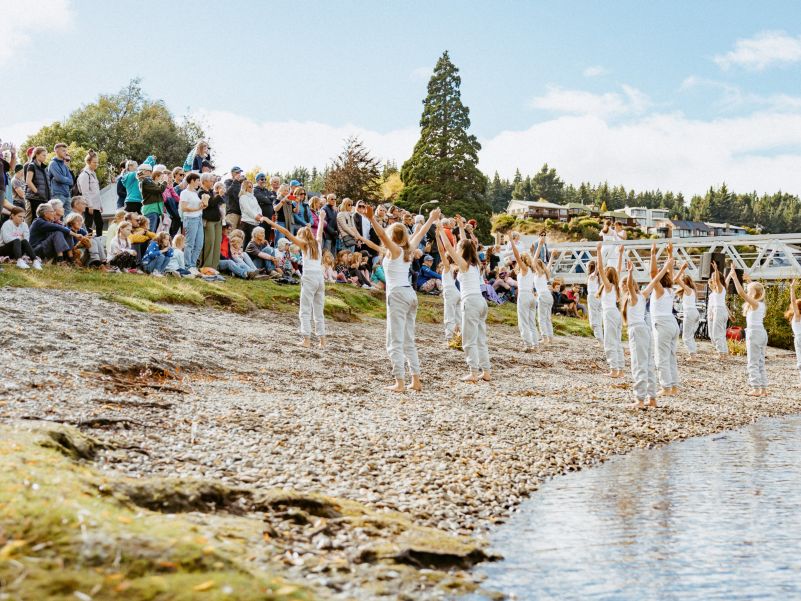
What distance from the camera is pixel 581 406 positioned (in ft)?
39.0

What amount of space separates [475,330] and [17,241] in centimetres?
897

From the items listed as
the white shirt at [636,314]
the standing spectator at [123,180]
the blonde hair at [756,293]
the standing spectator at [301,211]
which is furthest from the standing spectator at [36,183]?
the blonde hair at [756,293]

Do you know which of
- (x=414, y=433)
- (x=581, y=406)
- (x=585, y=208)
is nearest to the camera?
(x=414, y=433)

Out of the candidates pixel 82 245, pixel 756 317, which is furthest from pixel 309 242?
pixel 756 317

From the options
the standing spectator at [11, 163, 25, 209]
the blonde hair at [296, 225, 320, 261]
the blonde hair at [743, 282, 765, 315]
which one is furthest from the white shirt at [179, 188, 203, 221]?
the blonde hair at [743, 282, 765, 315]

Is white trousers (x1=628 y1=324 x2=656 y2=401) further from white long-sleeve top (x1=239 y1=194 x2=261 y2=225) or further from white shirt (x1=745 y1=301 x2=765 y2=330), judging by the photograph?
white long-sleeve top (x1=239 y1=194 x2=261 y2=225)

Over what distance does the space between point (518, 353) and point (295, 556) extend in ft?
48.0

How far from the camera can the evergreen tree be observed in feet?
169

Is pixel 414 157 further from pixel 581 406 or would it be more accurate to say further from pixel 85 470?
pixel 85 470

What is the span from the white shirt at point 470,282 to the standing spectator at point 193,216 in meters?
7.37

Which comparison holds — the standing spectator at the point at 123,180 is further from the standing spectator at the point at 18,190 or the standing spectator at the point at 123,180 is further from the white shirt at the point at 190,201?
the standing spectator at the point at 18,190

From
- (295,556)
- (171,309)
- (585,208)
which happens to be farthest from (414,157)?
(585,208)

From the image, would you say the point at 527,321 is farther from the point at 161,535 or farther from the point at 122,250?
the point at 161,535

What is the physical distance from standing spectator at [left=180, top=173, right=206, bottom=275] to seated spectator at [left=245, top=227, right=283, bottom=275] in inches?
71.5
